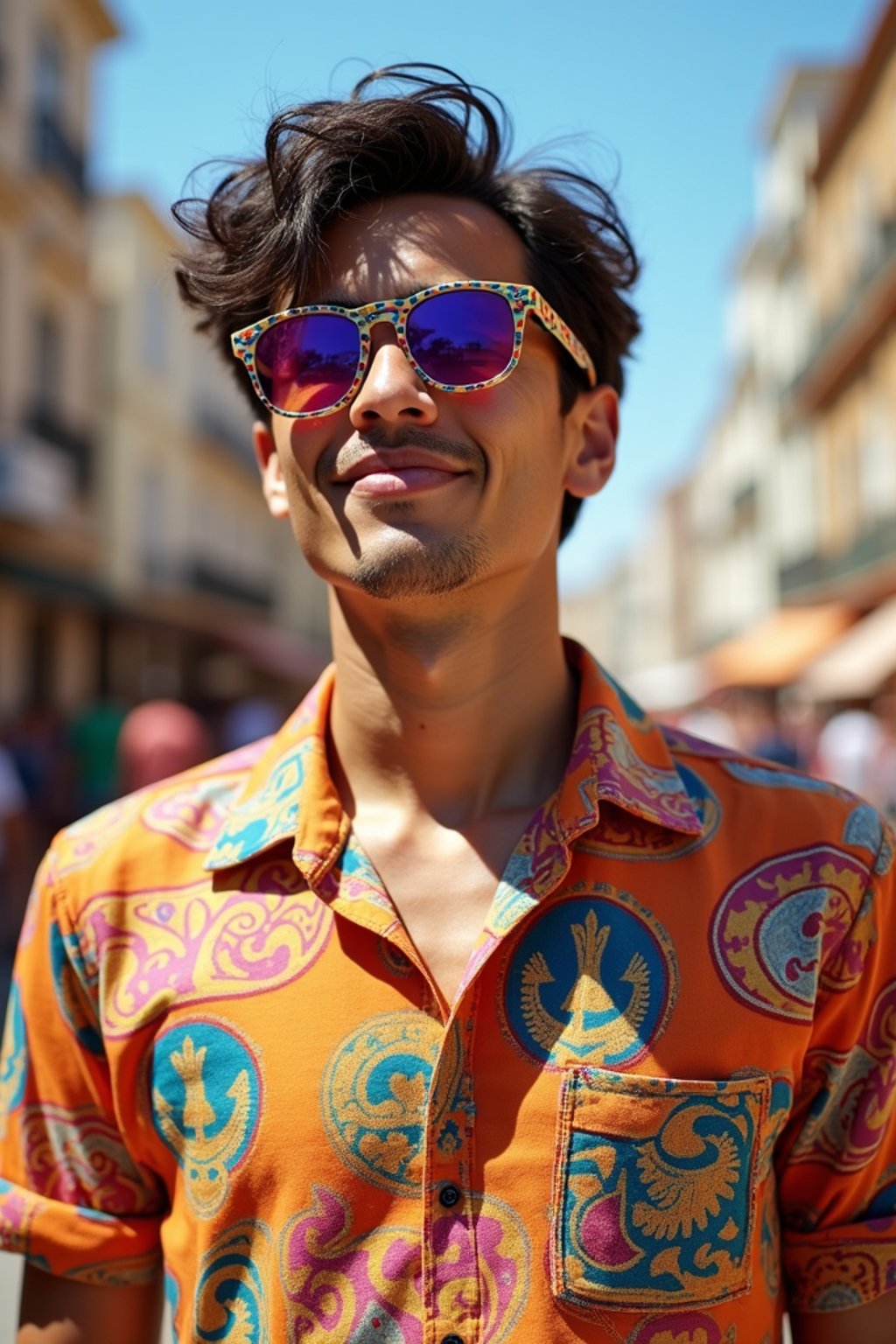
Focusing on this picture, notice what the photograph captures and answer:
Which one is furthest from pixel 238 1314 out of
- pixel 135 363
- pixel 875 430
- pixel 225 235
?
pixel 135 363

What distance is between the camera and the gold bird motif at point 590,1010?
1.53 m

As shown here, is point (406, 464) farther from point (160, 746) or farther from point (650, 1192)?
point (160, 746)

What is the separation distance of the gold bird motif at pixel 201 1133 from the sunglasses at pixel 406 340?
2.92ft

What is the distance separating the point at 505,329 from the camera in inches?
69.1

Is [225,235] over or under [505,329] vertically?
over

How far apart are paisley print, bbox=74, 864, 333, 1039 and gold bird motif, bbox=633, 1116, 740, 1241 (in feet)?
1.62

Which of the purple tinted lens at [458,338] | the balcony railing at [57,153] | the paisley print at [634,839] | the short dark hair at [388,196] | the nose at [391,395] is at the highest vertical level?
the balcony railing at [57,153]

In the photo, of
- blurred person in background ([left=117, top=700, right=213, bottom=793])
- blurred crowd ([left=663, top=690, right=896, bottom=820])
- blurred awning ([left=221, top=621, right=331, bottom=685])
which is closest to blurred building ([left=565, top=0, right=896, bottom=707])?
blurred crowd ([left=663, top=690, right=896, bottom=820])

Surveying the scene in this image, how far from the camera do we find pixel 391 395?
5.53 ft

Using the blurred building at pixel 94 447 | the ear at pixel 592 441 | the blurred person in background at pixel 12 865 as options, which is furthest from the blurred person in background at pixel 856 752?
the blurred building at pixel 94 447

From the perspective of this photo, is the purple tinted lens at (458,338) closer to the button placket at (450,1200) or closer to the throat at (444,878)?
the throat at (444,878)

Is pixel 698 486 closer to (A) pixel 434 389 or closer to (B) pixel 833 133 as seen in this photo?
(B) pixel 833 133

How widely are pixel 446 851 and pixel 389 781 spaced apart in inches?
5.9

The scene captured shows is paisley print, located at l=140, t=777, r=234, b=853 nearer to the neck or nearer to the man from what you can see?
the man
